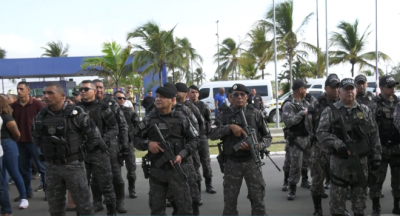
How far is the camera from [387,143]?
16.8 feet

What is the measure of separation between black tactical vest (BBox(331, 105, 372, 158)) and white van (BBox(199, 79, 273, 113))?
15065 millimetres

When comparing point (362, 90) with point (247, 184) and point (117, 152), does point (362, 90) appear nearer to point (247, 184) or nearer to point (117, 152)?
point (247, 184)

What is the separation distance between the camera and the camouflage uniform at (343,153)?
13.8 ft

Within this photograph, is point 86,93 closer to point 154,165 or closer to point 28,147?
point 154,165

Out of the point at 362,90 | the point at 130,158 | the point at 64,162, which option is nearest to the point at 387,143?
the point at 362,90

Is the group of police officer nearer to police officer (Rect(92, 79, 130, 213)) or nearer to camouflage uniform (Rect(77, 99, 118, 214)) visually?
police officer (Rect(92, 79, 130, 213))

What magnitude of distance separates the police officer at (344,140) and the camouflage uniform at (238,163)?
0.78 m

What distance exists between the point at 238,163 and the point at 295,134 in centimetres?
193

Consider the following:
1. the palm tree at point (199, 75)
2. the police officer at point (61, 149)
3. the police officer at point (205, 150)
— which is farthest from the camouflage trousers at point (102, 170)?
the palm tree at point (199, 75)

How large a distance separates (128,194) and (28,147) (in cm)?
199

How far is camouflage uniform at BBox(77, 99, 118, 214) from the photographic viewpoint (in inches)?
198

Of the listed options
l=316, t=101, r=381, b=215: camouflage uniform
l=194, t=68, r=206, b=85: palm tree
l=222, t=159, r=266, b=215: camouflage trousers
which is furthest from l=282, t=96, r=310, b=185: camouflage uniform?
l=194, t=68, r=206, b=85: palm tree

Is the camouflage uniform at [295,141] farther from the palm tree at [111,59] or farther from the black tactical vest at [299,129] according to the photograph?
the palm tree at [111,59]

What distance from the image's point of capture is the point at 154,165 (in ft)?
13.5
